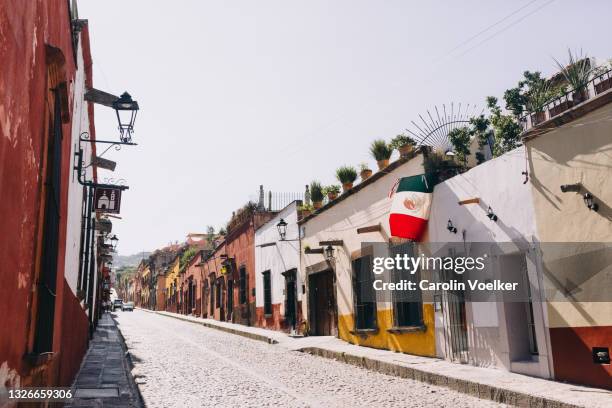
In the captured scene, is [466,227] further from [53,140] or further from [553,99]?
[53,140]

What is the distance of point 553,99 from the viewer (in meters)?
7.95

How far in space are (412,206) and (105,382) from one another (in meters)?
6.79

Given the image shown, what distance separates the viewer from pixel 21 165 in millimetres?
3771

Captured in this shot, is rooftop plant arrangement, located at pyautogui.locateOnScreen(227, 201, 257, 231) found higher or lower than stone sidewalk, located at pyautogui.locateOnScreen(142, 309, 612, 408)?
higher

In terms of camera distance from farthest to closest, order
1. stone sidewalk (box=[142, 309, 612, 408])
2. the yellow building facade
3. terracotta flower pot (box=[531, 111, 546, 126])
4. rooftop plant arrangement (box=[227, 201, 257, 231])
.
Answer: rooftop plant arrangement (box=[227, 201, 257, 231])
the yellow building facade
terracotta flower pot (box=[531, 111, 546, 126])
stone sidewalk (box=[142, 309, 612, 408])

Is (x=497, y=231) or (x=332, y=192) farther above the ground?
(x=332, y=192)

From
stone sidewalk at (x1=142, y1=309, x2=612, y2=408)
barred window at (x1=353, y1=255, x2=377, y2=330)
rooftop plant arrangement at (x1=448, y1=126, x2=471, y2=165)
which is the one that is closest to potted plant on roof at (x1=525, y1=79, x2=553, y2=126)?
rooftop plant arrangement at (x1=448, y1=126, x2=471, y2=165)

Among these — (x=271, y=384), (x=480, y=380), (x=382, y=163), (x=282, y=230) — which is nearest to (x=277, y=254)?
(x=282, y=230)

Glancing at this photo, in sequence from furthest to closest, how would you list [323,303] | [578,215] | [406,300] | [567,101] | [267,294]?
[267,294] → [323,303] → [406,300] → [567,101] → [578,215]

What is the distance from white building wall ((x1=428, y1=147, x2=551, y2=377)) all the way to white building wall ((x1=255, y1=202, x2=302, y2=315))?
971cm

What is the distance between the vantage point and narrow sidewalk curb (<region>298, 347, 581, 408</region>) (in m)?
6.38

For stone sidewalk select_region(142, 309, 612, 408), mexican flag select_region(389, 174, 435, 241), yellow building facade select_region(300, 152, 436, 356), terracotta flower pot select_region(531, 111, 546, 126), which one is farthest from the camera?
yellow building facade select_region(300, 152, 436, 356)

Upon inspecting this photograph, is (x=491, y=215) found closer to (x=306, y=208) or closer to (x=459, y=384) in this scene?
(x=459, y=384)

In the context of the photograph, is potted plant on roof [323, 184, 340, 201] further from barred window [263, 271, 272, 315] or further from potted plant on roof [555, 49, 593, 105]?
potted plant on roof [555, 49, 593, 105]
